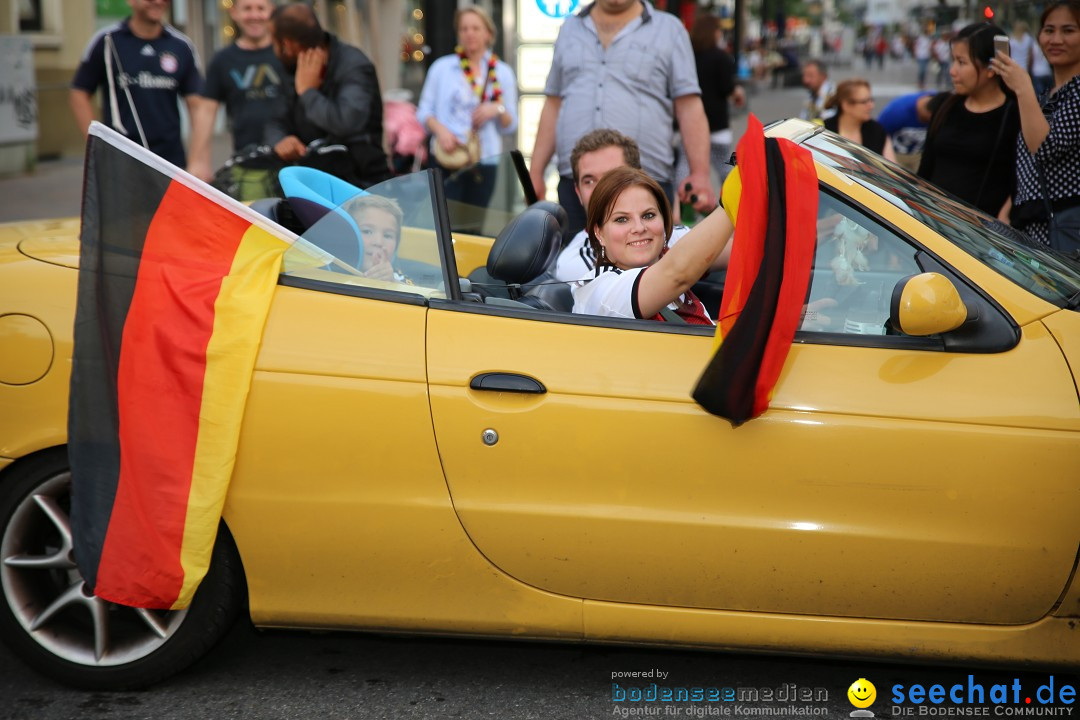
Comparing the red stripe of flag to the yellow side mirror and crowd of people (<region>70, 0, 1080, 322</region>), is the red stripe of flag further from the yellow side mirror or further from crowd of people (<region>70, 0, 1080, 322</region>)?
the yellow side mirror

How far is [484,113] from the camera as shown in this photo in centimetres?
793

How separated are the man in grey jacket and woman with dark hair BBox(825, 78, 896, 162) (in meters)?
3.11

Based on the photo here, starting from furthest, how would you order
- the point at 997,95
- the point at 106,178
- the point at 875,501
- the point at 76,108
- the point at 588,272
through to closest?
the point at 76,108, the point at 997,95, the point at 588,272, the point at 106,178, the point at 875,501

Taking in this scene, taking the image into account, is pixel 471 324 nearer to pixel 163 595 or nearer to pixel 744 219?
pixel 744 219

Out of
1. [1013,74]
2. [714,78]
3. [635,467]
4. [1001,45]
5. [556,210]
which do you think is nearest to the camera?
[635,467]

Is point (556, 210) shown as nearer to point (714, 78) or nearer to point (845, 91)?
point (845, 91)

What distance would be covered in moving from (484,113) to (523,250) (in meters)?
4.66

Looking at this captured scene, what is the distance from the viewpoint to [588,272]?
3770mm

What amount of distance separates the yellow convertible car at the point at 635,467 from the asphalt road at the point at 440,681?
0.58ft

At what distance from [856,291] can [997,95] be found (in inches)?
103

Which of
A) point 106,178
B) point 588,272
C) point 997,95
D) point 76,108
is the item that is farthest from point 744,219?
point 76,108

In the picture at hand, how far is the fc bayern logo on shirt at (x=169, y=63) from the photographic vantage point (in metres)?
6.36

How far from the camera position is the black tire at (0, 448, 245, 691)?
Answer: 3033 millimetres

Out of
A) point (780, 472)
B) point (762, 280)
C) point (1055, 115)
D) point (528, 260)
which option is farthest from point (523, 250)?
point (1055, 115)
